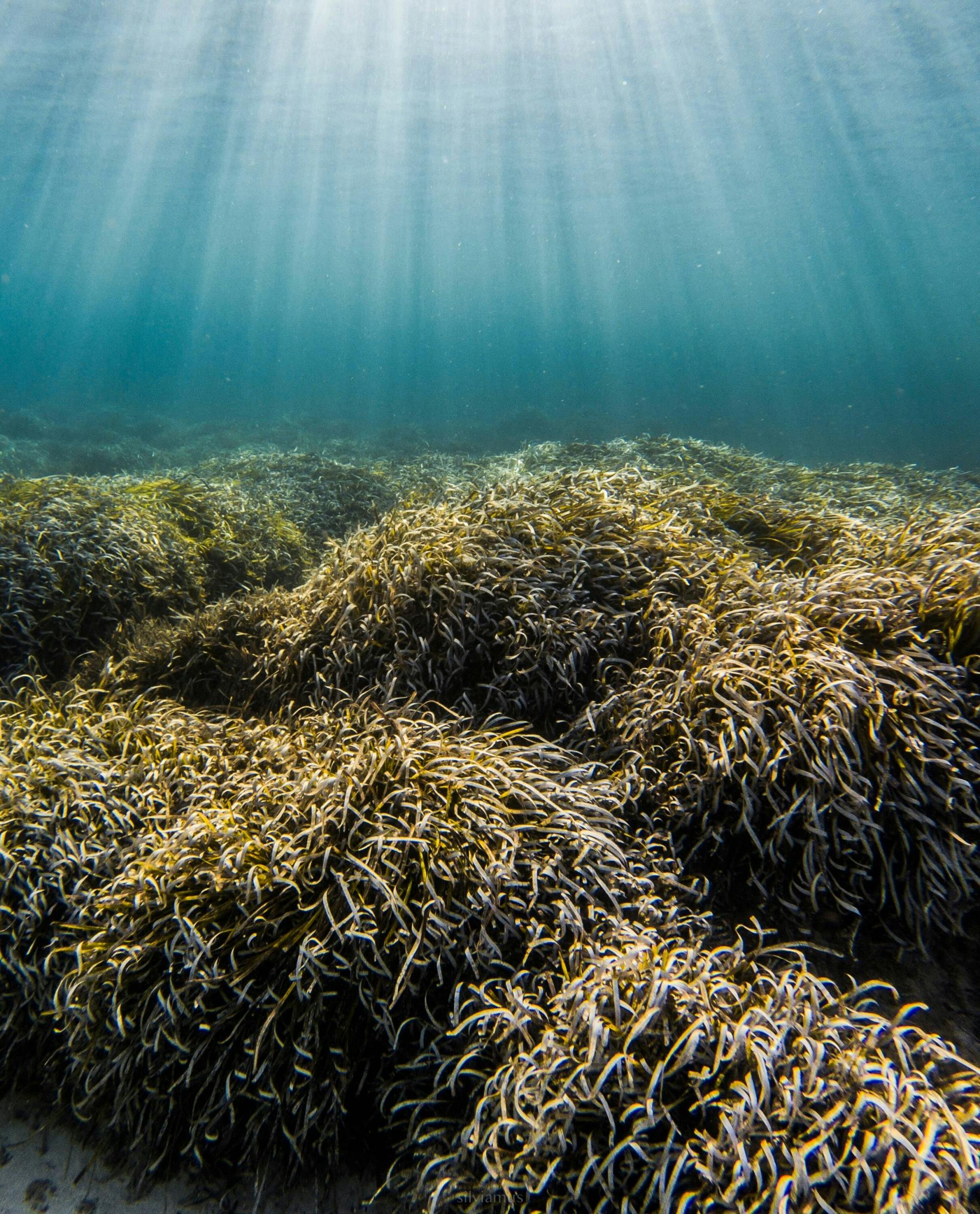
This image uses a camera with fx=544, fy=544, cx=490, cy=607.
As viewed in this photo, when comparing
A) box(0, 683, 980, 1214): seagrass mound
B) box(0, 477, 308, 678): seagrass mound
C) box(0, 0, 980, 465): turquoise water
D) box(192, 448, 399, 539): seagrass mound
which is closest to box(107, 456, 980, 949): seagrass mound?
box(0, 683, 980, 1214): seagrass mound

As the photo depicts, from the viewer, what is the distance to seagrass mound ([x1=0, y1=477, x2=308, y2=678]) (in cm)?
430

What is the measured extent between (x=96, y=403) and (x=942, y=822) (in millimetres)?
41276

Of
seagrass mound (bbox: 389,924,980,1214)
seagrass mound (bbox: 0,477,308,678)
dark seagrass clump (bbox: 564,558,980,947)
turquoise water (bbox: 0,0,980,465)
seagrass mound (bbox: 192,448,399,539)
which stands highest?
turquoise water (bbox: 0,0,980,465)

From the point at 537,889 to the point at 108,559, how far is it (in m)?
4.56

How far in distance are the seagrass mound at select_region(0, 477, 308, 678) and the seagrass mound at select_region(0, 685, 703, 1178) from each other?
6.82 feet

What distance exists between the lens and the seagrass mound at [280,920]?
2117mm

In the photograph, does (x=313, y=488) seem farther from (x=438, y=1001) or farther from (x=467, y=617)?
(x=438, y=1001)

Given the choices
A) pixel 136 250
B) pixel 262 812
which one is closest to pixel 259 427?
pixel 262 812

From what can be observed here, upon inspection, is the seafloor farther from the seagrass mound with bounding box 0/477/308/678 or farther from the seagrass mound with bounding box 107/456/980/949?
the seagrass mound with bounding box 0/477/308/678

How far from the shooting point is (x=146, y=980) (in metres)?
2.21

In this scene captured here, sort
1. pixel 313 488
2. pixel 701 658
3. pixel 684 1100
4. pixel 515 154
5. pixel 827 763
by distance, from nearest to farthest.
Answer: pixel 684 1100 → pixel 827 763 → pixel 701 658 → pixel 313 488 → pixel 515 154

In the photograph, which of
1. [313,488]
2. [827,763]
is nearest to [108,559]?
[313,488]

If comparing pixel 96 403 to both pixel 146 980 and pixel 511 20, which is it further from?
pixel 146 980

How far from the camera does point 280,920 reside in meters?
2.20
